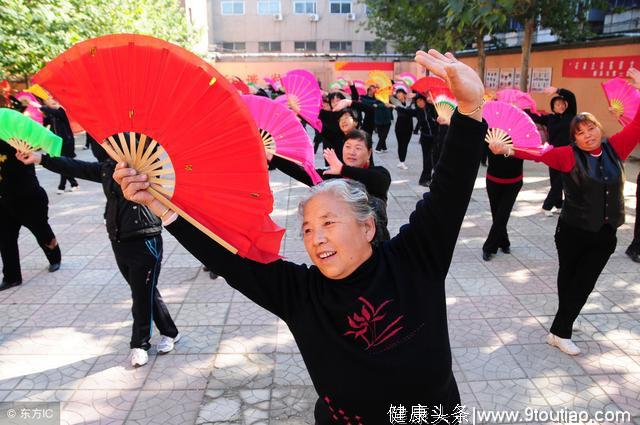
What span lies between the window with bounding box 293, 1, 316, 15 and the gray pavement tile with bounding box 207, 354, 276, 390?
4159cm

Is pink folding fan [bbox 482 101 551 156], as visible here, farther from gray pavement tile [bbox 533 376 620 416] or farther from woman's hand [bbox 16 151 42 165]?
woman's hand [bbox 16 151 42 165]

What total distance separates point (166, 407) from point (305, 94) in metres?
5.62

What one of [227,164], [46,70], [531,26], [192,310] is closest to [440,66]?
[227,164]

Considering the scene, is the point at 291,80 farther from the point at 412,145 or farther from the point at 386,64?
the point at 386,64

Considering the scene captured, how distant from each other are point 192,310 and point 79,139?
15273mm

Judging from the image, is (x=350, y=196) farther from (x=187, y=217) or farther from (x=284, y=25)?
(x=284, y=25)

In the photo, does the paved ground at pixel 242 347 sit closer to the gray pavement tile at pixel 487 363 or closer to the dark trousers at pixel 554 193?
the gray pavement tile at pixel 487 363

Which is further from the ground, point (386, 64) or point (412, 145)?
point (386, 64)

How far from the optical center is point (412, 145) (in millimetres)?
15438

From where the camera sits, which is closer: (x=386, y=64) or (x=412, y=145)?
(x=412, y=145)

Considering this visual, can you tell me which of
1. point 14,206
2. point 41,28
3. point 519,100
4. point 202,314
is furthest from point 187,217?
point 519,100

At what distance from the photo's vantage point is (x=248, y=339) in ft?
13.9

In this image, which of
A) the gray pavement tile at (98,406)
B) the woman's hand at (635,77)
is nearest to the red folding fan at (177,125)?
the gray pavement tile at (98,406)

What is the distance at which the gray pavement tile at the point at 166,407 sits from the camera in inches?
129
